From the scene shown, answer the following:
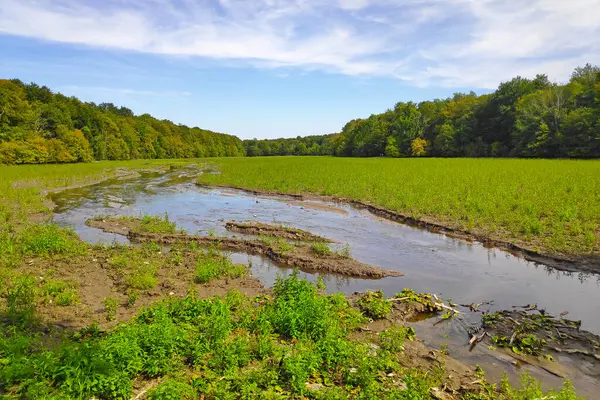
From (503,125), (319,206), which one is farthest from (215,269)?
(503,125)

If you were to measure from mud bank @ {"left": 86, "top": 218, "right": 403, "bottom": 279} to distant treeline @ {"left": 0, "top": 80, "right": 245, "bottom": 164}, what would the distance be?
5286 centimetres

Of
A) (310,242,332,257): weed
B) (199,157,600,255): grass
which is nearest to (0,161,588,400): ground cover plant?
(310,242,332,257): weed

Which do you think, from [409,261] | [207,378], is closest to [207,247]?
[409,261]

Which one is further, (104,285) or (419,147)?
(419,147)

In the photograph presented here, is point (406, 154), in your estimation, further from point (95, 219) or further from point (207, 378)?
point (207, 378)

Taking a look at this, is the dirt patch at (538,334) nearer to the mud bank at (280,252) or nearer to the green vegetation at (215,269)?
the mud bank at (280,252)

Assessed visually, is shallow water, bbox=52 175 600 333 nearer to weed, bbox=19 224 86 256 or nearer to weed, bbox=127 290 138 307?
weed, bbox=19 224 86 256

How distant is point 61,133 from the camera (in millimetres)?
68312

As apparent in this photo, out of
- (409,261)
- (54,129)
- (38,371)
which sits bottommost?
(409,261)

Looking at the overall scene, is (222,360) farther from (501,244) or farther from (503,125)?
(503,125)

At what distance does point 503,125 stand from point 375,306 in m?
82.4

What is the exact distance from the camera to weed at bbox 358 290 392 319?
8.22 m

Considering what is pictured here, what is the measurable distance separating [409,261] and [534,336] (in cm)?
596

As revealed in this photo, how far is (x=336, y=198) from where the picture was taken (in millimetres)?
27000
